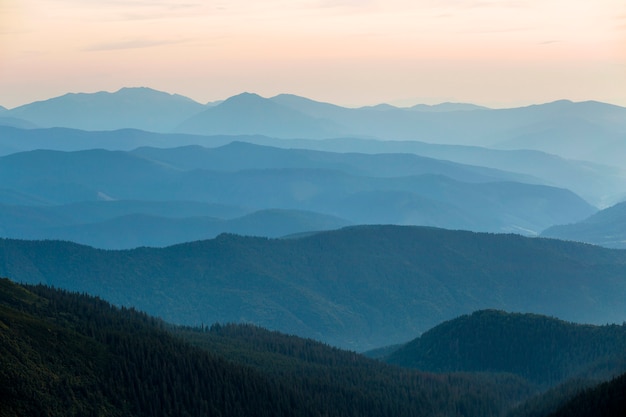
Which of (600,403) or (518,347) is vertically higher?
(518,347)

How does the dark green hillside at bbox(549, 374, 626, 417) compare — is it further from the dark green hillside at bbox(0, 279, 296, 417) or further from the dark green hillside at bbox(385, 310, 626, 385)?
the dark green hillside at bbox(385, 310, 626, 385)

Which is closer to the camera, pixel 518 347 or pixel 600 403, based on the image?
pixel 600 403

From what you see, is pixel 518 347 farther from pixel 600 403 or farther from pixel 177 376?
pixel 177 376

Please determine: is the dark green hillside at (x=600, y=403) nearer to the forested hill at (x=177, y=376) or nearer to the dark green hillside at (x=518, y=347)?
the forested hill at (x=177, y=376)

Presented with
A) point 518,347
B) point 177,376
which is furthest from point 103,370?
point 518,347

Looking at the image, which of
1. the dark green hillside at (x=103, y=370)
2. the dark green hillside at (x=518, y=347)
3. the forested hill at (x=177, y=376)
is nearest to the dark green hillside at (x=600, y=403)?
the forested hill at (x=177, y=376)

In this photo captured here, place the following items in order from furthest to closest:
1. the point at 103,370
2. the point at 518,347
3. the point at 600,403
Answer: the point at 518,347 → the point at 103,370 → the point at 600,403
